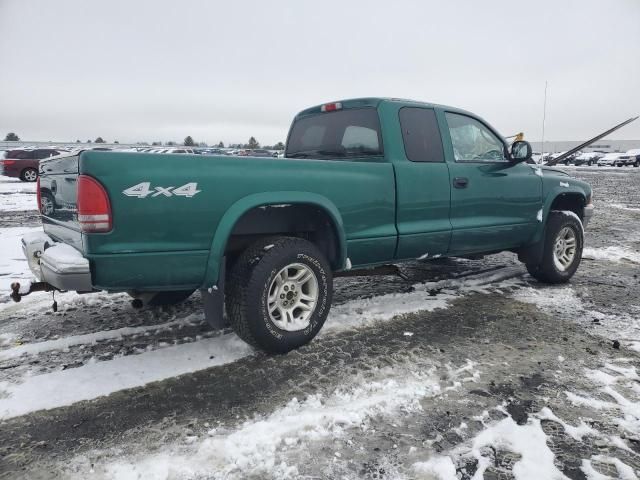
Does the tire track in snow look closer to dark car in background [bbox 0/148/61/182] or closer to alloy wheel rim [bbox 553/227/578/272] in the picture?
alloy wheel rim [bbox 553/227/578/272]

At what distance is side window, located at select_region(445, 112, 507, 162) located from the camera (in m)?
4.52

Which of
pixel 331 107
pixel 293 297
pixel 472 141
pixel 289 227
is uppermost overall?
pixel 331 107

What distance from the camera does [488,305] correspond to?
4.56 meters

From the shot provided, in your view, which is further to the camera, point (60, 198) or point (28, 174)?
point (28, 174)

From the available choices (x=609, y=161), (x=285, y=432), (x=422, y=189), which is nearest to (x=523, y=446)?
(x=285, y=432)

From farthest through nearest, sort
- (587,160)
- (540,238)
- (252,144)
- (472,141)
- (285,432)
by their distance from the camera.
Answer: (587,160), (252,144), (540,238), (472,141), (285,432)

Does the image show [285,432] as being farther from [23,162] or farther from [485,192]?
[23,162]

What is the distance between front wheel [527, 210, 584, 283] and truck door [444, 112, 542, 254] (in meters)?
0.31

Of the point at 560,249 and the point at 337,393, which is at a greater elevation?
the point at 560,249

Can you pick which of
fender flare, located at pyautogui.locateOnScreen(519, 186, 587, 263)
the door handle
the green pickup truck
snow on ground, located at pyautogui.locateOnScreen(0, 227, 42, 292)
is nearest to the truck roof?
the green pickup truck

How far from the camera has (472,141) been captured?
15.5 feet

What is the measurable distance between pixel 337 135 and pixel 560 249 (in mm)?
3185

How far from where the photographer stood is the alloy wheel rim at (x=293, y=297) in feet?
10.9

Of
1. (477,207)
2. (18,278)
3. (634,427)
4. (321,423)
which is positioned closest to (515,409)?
(634,427)
